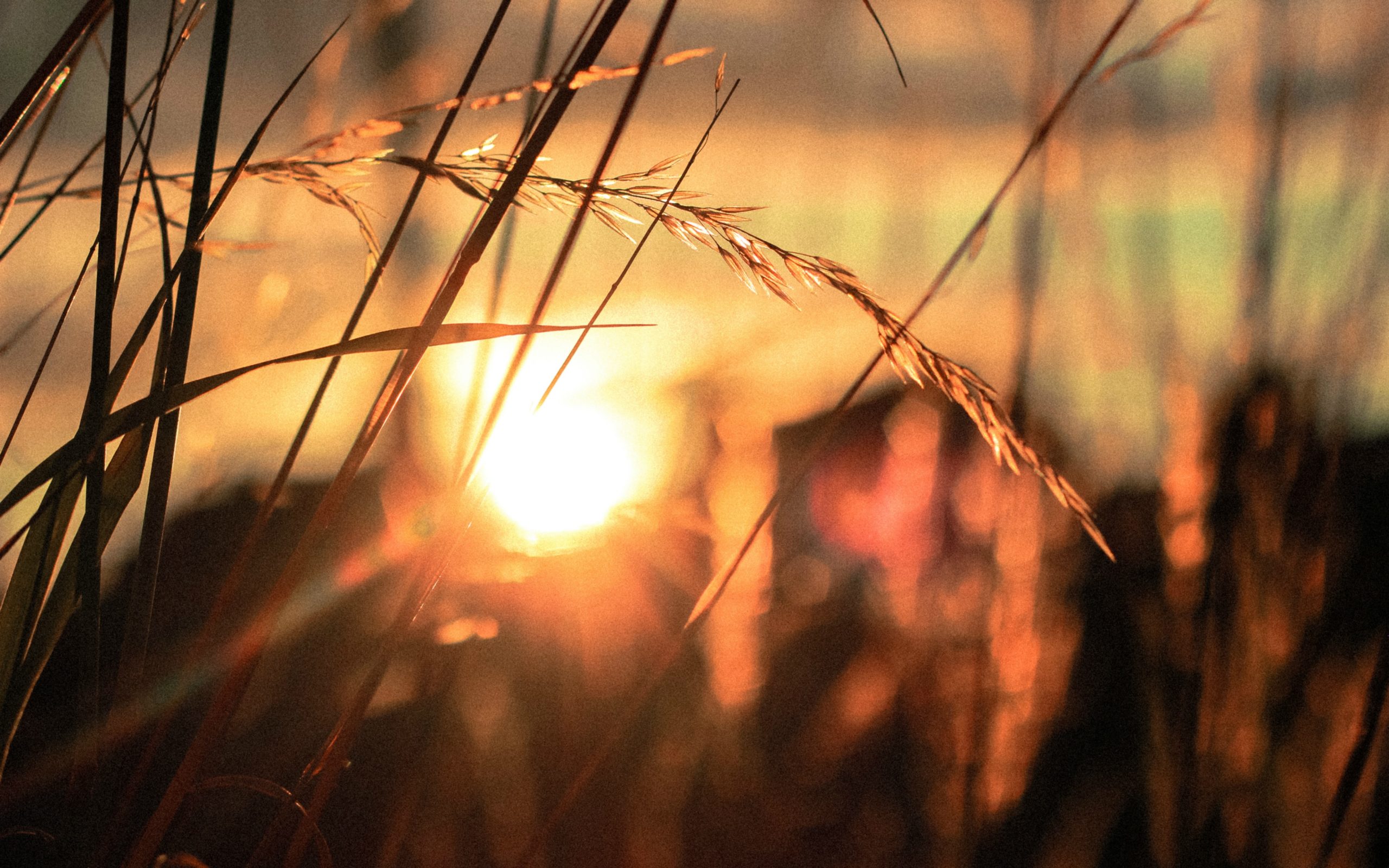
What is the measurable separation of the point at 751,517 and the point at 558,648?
0.80 metres

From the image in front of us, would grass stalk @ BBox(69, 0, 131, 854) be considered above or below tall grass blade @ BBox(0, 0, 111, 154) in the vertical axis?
below

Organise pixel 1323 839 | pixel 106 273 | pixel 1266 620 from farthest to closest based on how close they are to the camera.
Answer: pixel 1266 620 < pixel 1323 839 < pixel 106 273

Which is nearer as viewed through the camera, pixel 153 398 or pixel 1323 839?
pixel 153 398

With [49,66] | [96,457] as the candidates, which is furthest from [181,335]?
A: [49,66]

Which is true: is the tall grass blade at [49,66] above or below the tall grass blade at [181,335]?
above

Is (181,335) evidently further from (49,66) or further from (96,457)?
(49,66)

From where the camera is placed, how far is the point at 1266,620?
1008mm

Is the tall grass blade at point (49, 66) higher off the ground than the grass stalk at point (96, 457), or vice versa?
the tall grass blade at point (49, 66)

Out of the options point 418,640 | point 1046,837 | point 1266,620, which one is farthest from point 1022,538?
point 418,640

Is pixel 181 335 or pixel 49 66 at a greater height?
pixel 49 66

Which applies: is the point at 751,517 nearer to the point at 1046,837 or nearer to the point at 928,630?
the point at 928,630

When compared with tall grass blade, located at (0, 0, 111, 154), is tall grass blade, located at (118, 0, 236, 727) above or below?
below

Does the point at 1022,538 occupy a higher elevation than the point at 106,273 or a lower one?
lower

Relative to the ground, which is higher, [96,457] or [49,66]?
[49,66]
